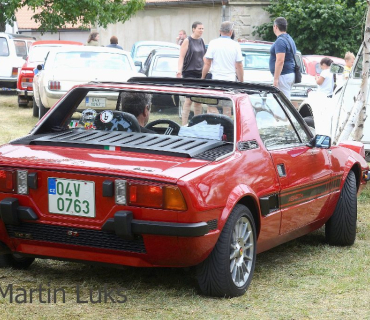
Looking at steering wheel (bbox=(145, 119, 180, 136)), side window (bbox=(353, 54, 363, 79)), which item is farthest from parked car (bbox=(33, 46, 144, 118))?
steering wheel (bbox=(145, 119, 180, 136))

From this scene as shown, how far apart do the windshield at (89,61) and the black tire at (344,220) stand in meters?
9.46

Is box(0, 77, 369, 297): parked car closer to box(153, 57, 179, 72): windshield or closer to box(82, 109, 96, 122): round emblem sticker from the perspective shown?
box(82, 109, 96, 122): round emblem sticker

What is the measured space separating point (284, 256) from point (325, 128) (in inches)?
219

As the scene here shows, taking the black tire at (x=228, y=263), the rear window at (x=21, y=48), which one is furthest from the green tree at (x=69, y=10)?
the black tire at (x=228, y=263)

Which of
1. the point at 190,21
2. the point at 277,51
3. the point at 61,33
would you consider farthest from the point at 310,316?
the point at 61,33

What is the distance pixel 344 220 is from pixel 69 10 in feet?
87.9

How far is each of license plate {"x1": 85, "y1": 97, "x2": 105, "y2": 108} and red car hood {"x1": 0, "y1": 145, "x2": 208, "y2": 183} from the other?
691mm

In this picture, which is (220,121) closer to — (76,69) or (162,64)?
(76,69)

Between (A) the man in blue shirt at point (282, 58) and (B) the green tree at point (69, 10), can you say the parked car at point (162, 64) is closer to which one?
(A) the man in blue shirt at point (282, 58)

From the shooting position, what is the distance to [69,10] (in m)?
32.0

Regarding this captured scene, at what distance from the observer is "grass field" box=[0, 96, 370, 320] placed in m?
4.60

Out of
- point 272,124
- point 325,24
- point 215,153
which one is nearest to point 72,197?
point 215,153

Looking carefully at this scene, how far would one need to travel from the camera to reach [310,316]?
4.68 m

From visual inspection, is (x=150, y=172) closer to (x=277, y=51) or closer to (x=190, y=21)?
(x=277, y=51)
